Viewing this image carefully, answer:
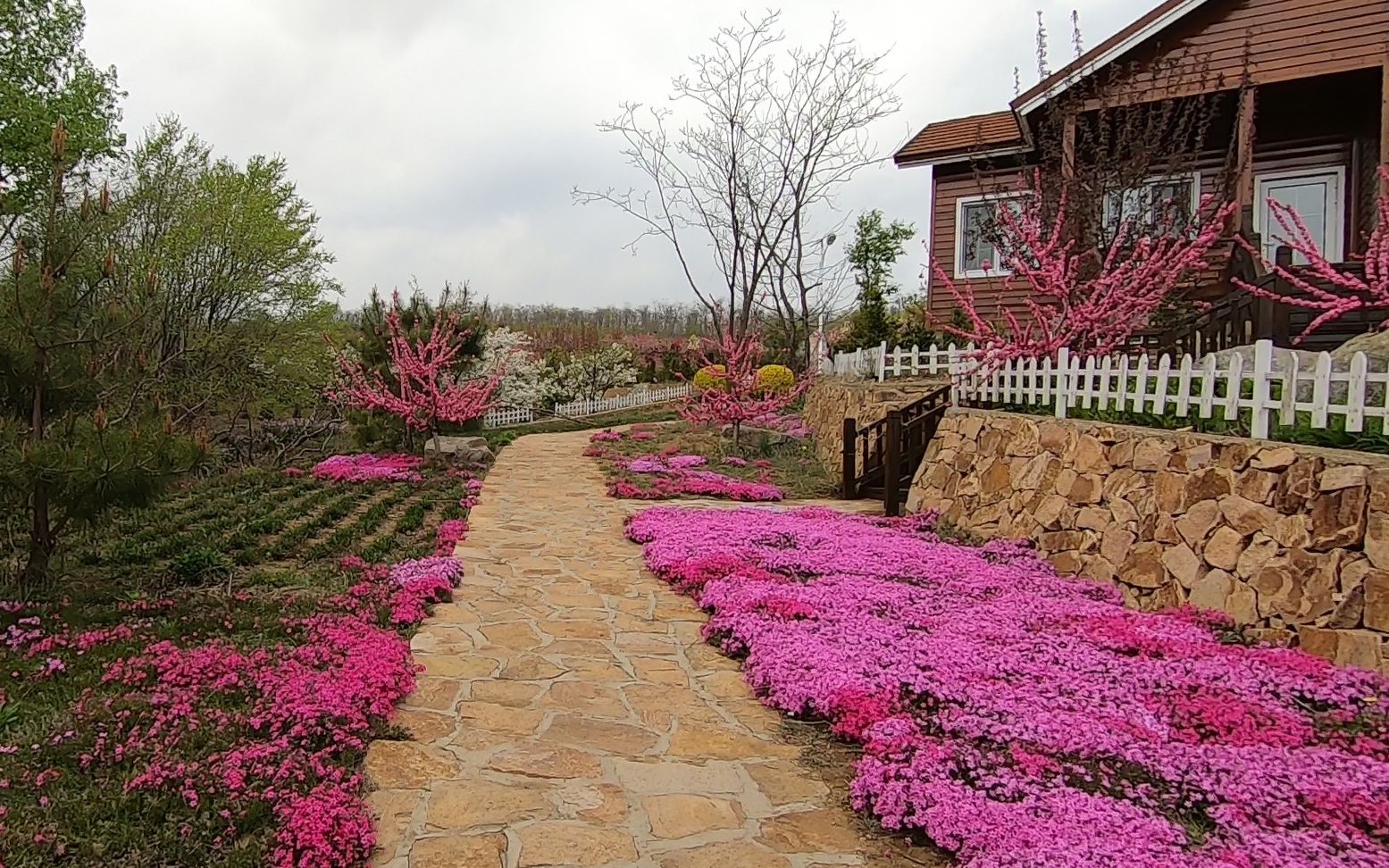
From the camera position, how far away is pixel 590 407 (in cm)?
2845

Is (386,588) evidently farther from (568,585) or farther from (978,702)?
(978,702)

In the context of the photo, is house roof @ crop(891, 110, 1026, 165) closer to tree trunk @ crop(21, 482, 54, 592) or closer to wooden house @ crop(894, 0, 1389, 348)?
wooden house @ crop(894, 0, 1389, 348)

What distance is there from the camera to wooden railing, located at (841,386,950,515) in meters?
9.79

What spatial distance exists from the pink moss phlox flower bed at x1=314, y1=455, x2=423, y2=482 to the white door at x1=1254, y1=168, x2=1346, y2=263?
1296 centimetres

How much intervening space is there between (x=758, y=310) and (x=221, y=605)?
73.2 feet

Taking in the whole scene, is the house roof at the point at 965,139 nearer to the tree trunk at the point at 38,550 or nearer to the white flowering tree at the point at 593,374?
the tree trunk at the point at 38,550

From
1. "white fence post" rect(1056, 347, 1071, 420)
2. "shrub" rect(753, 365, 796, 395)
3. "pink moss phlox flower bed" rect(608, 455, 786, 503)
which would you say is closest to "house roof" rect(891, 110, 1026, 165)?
"pink moss phlox flower bed" rect(608, 455, 786, 503)

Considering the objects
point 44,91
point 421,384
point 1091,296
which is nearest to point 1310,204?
point 1091,296

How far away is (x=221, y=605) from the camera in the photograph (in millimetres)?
5457

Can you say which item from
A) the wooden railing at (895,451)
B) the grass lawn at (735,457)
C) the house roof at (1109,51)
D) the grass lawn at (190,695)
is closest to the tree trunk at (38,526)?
the grass lawn at (190,695)

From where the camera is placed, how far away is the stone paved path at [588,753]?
9.59ft

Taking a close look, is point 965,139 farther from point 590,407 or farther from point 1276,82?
Answer: point 590,407

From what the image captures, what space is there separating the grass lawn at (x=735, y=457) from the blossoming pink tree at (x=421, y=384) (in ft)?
9.01

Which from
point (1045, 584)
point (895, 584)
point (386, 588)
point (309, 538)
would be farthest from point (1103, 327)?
point (309, 538)
